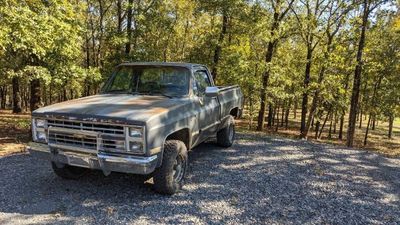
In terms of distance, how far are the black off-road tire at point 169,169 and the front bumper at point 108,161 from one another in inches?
15.7

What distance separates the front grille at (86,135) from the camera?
4.72 m

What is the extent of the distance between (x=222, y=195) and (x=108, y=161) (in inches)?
80.1

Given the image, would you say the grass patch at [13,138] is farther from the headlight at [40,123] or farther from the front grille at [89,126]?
the front grille at [89,126]

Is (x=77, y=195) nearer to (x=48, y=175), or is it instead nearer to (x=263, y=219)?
(x=48, y=175)

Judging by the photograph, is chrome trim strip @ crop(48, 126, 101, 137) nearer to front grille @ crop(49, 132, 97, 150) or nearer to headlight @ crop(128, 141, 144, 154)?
front grille @ crop(49, 132, 97, 150)

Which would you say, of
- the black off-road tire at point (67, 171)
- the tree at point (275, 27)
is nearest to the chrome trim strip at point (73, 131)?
the black off-road tire at point (67, 171)

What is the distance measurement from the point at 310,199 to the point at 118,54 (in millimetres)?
11721

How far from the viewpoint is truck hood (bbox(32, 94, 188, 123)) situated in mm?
4738

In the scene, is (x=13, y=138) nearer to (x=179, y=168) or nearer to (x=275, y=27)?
(x=179, y=168)

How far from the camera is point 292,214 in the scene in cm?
501

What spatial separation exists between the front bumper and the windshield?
73.1 inches

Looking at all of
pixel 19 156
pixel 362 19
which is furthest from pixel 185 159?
pixel 362 19

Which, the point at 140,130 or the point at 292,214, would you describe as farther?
the point at 292,214

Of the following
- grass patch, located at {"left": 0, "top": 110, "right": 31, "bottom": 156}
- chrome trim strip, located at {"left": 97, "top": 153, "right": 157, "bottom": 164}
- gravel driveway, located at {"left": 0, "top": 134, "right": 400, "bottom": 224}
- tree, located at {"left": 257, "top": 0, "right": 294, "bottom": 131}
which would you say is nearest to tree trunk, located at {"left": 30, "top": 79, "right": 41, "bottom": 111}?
grass patch, located at {"left": 0, "top": 110, "right": 31, "bottom": 156}
